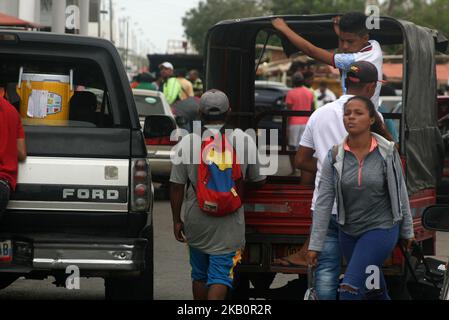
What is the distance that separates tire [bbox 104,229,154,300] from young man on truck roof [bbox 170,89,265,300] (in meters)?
0.51

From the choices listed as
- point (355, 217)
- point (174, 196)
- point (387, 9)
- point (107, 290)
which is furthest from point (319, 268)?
point (387, 9)

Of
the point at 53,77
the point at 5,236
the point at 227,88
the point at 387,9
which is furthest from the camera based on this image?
the point at 387,9

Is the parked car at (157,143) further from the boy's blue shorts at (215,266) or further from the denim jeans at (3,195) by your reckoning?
the denim jeans at (3,195)

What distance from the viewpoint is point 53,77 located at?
8.29 meters

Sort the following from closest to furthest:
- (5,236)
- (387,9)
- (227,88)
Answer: (5,236), (227,88), (387,9)

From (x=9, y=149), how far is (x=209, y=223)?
1.33 metres

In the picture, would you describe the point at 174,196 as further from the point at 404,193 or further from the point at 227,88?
the point at 227,88

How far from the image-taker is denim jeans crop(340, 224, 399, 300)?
7145 mm

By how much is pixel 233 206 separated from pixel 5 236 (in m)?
1.43

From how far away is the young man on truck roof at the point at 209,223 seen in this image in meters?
7.90

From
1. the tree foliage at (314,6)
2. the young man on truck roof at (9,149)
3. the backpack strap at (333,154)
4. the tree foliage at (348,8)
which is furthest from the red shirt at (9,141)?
the tree foliage at (314,6)

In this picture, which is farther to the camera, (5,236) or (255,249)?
(255,249)

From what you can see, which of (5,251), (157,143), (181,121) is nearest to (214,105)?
(5,251)

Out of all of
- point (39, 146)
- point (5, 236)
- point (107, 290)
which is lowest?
point (107, 290)
